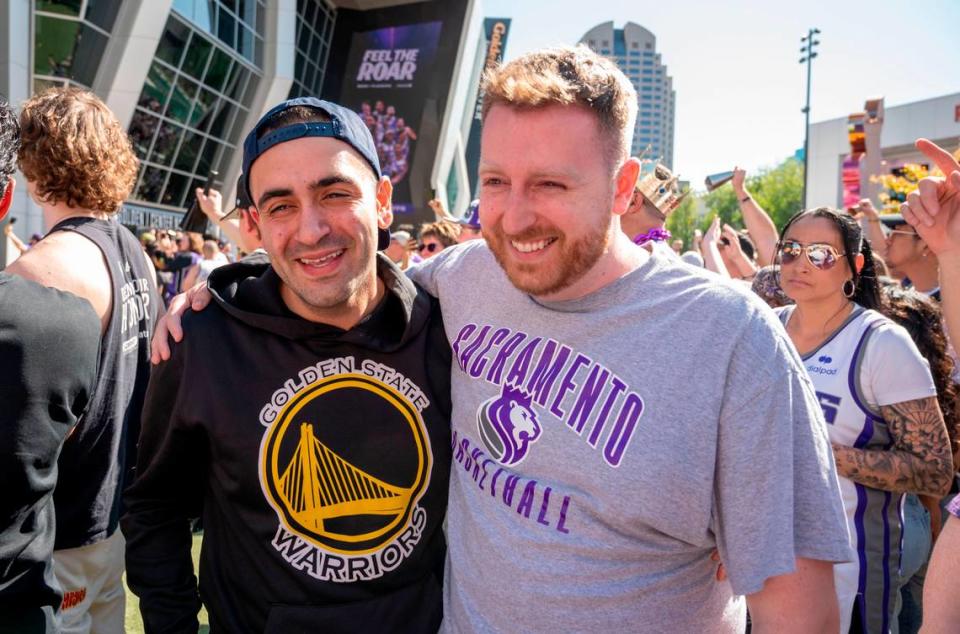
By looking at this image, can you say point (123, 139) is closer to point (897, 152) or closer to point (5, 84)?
point (5, 84)

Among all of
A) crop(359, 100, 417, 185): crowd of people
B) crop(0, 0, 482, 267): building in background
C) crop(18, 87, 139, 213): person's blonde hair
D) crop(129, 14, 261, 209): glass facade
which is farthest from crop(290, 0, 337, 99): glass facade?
crop(18, 87, 139, 213): person's blonde hair

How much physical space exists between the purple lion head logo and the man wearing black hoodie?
28 cm

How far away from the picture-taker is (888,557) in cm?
273

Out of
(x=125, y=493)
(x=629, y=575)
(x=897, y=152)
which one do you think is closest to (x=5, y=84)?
(x=125, y=493)

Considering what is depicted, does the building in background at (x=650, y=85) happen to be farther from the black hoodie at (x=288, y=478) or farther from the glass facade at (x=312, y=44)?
the black hoodie at (x=288, y=478)

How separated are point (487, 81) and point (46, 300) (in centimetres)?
124

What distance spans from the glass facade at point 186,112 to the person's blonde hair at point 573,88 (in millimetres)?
21061

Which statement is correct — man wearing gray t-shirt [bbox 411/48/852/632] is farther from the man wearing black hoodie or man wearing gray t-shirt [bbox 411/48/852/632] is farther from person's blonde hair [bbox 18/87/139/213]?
person's blonde hair [bbox 18/87/139/213]

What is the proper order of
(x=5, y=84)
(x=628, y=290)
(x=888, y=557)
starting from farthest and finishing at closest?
(x=5, y=84) → (x=888, y=557) → (x=628, y=290)

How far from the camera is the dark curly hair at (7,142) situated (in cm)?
161

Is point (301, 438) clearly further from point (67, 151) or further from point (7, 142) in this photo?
point (67, 151)

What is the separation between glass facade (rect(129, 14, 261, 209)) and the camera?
21.0 meters

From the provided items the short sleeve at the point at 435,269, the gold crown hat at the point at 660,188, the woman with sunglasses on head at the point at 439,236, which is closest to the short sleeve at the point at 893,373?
the gold crown hat at the point at 660,188

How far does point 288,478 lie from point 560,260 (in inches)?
38.7
